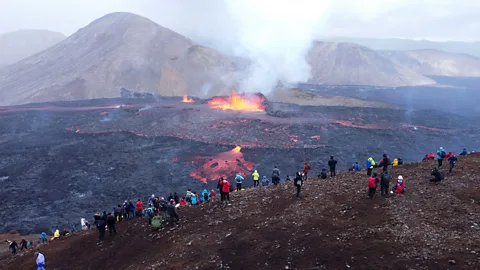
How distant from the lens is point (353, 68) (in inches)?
6063

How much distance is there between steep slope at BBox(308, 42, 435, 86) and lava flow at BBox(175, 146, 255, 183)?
370ft

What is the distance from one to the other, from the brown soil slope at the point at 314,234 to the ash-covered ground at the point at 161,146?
15.4 metres

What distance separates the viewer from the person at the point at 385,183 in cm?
1729

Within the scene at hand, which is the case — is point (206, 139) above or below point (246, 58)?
below

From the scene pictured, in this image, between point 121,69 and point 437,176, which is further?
point 121,69

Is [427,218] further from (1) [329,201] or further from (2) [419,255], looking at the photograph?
(1) [329,201]

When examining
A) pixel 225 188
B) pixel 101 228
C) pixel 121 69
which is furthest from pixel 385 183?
pixel 121 69

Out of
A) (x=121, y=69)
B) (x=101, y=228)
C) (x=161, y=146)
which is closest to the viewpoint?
(x=101, y=228)

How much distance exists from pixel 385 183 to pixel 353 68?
5761 inches

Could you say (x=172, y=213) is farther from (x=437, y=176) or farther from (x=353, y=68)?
(x=353, y=68)

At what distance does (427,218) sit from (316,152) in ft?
108

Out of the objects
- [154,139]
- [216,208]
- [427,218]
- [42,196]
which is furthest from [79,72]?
[427,218]

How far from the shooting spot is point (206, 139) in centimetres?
5350

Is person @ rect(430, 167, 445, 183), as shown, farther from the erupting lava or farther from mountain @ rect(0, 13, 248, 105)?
mountain @ rect(0, 13, 248, 105)
